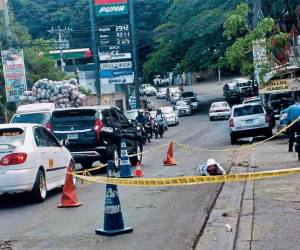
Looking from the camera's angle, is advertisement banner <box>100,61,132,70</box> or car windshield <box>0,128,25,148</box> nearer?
car windshield <box>0,128,25,148</box>

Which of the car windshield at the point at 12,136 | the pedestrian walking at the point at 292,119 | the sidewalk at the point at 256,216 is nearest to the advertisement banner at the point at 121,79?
the pedestrian walking at the point at 292,119

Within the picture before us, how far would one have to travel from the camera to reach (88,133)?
18938 mm

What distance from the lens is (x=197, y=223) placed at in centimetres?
1047

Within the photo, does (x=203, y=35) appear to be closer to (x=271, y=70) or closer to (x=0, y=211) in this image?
(x=271, y=70)

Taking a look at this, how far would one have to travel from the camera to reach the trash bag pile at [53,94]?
45.9 meters

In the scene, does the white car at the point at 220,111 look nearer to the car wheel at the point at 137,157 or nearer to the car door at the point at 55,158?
the car wheel at the point at 137,157

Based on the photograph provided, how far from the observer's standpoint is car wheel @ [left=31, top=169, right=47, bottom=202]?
13.2m

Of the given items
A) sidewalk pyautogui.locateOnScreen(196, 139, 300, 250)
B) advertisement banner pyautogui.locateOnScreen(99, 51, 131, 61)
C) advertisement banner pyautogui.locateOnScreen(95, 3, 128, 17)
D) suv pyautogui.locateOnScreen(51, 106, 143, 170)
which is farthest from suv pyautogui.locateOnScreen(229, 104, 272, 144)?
advertisement banner pyautogui.locateOnScreen(95, 3, 128, 17)

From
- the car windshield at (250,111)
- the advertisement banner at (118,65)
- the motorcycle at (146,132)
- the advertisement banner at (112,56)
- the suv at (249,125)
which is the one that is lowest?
the motorcycle at (146,132)

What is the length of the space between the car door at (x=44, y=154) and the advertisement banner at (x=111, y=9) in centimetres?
4928

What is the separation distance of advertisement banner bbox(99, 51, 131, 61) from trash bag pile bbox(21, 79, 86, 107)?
50.4 ft

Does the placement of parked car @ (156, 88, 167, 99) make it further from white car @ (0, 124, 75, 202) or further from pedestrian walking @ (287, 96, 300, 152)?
white car @ (0, 124, 75, 202)

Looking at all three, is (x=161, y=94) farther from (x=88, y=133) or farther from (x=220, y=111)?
(x=88, y=133)

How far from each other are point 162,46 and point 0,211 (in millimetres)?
57181
